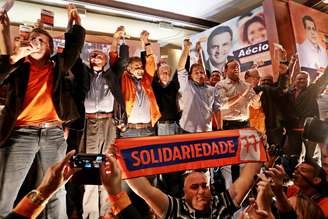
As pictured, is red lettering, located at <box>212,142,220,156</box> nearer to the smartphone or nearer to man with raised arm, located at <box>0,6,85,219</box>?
the smartphone

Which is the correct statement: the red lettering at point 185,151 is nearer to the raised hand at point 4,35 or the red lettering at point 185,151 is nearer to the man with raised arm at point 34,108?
the man with raised arm at point 34,108

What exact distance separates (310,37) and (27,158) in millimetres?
3607

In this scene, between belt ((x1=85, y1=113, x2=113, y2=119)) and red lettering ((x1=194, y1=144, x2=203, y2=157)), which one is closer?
red lettering ((x1=194, y1=144, x2=203, y2=157))

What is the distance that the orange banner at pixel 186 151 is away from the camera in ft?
6.15

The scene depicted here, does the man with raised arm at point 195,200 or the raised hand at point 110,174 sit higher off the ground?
the raised hand at point 110,174

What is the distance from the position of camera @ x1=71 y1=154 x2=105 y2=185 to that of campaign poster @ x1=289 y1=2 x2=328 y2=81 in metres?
2.92

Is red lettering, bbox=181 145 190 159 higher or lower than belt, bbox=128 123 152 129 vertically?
lower

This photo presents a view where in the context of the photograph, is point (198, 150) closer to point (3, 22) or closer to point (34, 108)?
point (34, 108)

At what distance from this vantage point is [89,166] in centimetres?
180

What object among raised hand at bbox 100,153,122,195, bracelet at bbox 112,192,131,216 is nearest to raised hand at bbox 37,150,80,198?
raised hand at bbox 100,153,122,195

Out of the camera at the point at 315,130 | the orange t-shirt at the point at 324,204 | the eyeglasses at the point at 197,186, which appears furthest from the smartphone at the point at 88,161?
the camera at the point at 315,130

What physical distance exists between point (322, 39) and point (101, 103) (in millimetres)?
3125

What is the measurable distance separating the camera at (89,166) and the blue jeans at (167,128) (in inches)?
58.1

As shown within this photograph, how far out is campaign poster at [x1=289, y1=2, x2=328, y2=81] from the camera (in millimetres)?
3834
